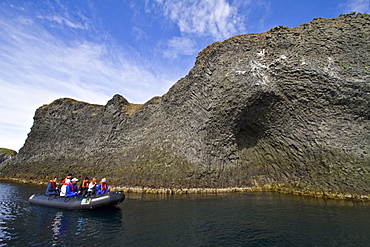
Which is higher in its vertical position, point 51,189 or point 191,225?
point 51,189

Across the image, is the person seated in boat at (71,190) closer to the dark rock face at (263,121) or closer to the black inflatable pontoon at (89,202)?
the black inflatable pontoon at (89,202)

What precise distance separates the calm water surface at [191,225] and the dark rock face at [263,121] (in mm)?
6962

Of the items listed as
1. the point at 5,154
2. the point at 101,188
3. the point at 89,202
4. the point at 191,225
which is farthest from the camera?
the point at 5,154

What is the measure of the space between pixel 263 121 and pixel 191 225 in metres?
17.5

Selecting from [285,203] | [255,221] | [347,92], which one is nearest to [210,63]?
[347,92]

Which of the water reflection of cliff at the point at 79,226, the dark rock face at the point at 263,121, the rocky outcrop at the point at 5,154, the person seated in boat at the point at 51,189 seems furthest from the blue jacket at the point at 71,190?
the rocky outcrop at the point at 5,154

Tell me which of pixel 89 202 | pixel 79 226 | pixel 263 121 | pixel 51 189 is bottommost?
pixel 79 226

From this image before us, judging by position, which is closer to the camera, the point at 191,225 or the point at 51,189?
the point at 191,225

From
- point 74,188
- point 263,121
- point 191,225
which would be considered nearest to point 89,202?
point 74,188

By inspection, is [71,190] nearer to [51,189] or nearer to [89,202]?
[51,189]

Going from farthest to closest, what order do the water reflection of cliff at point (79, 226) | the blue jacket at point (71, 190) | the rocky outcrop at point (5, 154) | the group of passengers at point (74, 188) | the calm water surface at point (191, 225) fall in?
the rocky outcrop at point (5, 154) → the group of passengers at point (74, 188) → the blue jacket at point (71, 190) → the water reflection of cliff at point (79, 226) → the calm water surface at point (191, 225)

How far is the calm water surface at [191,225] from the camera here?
935 cm

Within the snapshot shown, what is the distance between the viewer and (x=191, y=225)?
11531 mm

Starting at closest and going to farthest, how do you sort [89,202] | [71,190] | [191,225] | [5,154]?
[191,225], [89,202], [71,190], [5,154]
